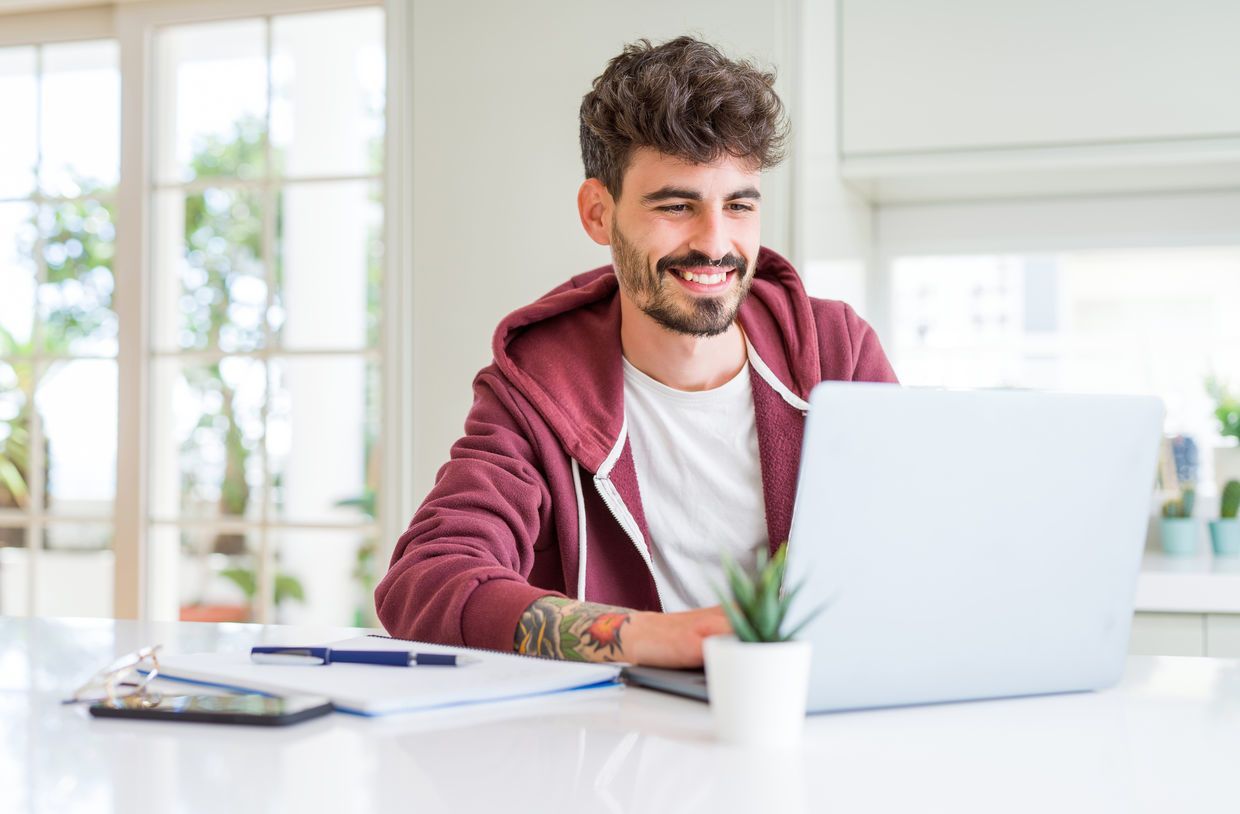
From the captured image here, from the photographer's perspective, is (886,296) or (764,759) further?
(886,296)

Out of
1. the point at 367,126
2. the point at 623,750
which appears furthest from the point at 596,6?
the point at 367,126

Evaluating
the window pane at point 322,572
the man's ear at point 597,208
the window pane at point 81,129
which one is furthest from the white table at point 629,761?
the window pane at point 322,572

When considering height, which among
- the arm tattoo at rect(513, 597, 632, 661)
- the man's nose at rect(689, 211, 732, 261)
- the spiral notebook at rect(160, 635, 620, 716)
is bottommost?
the spiral notebook at rect(160, 635, 620, 716)

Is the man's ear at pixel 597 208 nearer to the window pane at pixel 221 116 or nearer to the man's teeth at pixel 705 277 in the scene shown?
the man's teeth at pixel 705 277

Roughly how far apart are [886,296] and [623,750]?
2.36 m

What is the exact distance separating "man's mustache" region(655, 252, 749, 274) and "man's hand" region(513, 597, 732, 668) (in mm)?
641

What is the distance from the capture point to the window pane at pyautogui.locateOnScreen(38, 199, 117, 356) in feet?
25.4

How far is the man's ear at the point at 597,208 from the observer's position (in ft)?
5.83

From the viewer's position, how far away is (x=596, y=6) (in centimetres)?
265

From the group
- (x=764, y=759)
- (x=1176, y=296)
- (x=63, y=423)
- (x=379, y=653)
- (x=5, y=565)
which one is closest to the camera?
(x=764, y=759)

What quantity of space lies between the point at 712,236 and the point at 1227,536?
5.29 ft

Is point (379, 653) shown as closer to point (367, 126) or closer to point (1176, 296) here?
point (1176, 296)

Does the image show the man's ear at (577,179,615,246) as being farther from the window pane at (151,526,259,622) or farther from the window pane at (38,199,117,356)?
the window pane at (38,199,117,356)

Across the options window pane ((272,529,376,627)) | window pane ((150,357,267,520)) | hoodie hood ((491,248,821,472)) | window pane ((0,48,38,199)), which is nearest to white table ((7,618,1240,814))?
hoodie hood ((491,248,821,472))
